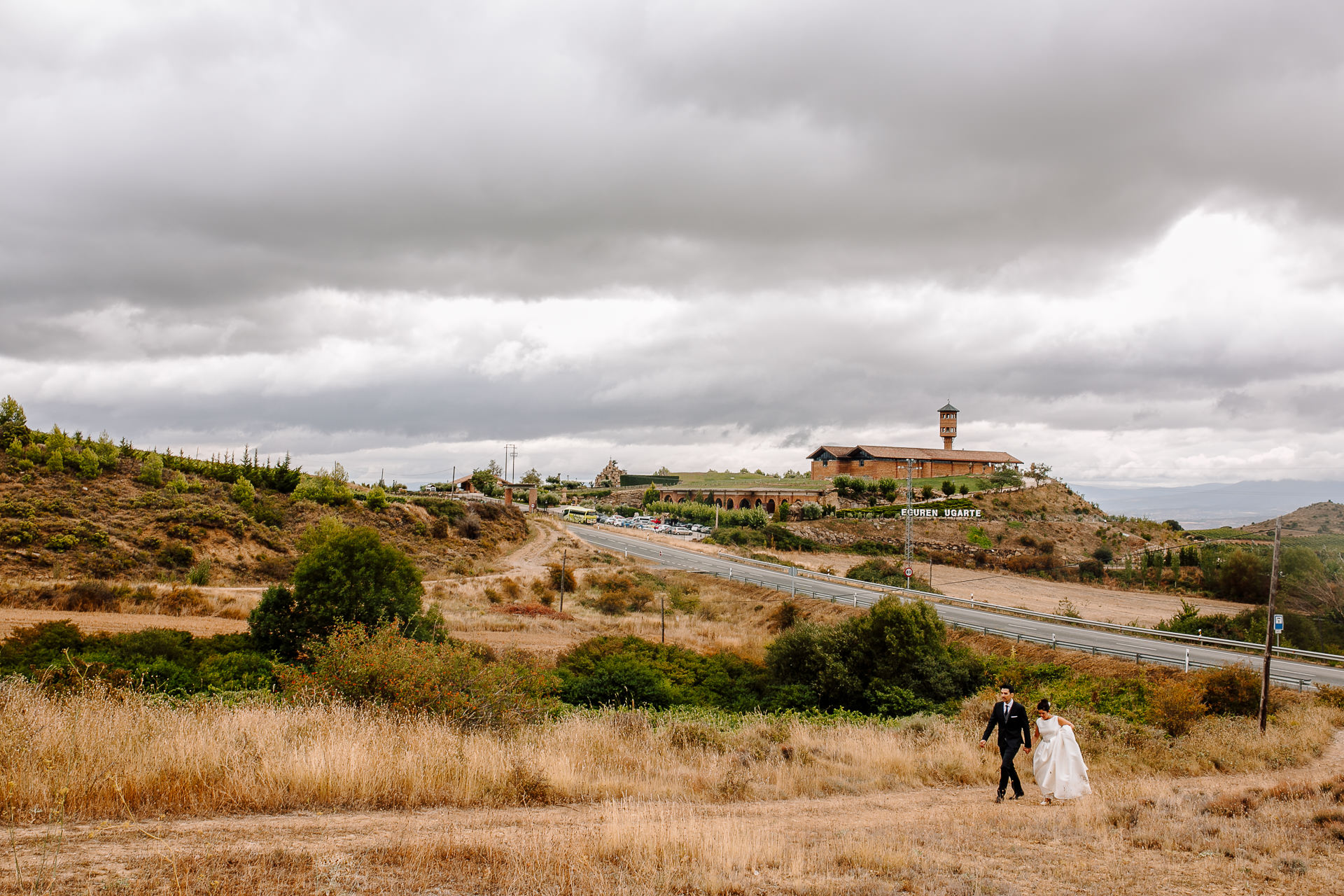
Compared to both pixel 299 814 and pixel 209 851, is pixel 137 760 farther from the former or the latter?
pixel 209 851

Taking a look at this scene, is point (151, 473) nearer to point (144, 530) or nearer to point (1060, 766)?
point (144, 530)

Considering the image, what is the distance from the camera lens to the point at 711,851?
22.3 ft

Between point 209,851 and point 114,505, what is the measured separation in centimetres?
4719

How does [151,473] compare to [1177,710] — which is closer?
[1177,710]

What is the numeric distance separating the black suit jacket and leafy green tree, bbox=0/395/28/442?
2388 inches

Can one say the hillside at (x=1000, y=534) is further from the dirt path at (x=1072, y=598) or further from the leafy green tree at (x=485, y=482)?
the leafy green tree at (x=485, y=482)

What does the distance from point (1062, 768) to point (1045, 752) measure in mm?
329

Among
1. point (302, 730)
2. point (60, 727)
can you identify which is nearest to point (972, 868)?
point (302, 730)

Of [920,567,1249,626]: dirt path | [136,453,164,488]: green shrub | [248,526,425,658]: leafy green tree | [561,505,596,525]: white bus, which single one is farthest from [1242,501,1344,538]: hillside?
[136,453,164,488]: green shrub

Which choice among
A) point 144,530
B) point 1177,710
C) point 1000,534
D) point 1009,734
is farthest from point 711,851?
point 1000,534

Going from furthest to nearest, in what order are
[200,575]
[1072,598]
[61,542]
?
1. [1072,598]
2. [200,575]
3. [61,542]

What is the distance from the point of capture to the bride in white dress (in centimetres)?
1080

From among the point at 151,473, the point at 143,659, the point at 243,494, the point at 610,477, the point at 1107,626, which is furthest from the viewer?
the point at 610,477

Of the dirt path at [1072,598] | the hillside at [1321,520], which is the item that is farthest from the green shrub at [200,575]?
the hillside at [1321,520]
